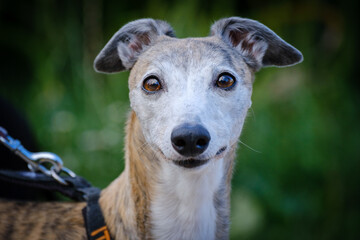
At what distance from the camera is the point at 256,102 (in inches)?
194

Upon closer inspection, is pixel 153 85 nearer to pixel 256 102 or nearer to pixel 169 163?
pixel 169 163

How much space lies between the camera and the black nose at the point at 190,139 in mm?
1942

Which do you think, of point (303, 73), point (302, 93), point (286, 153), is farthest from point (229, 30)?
point (303, 73)

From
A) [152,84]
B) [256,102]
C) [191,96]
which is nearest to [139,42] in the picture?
[152,84]

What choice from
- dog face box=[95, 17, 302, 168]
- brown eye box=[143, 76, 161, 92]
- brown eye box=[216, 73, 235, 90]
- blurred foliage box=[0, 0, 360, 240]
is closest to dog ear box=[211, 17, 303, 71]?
dog face box=[95, 17, 302, 168]

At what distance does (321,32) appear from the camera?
20.7ft

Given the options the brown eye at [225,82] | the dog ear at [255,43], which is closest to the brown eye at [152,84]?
the brown eye at [225,82]

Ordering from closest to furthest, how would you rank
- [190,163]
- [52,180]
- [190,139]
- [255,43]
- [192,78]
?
[190,139] → [190,163] → [192,78] → [52,180] → [255,43]

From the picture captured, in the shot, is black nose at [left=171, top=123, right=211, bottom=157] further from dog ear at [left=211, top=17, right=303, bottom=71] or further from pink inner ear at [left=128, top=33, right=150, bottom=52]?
pink inner ear at [left=128, top=33, right=150, bottom=52]

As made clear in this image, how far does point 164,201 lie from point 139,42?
1.06m

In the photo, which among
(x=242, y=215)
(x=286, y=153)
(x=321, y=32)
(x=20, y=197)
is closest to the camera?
(x=20, y=197)

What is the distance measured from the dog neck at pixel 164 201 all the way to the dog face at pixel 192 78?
0.57ft

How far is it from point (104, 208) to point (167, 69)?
2.82ft

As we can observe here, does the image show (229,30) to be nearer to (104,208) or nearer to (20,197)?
(104,208)
